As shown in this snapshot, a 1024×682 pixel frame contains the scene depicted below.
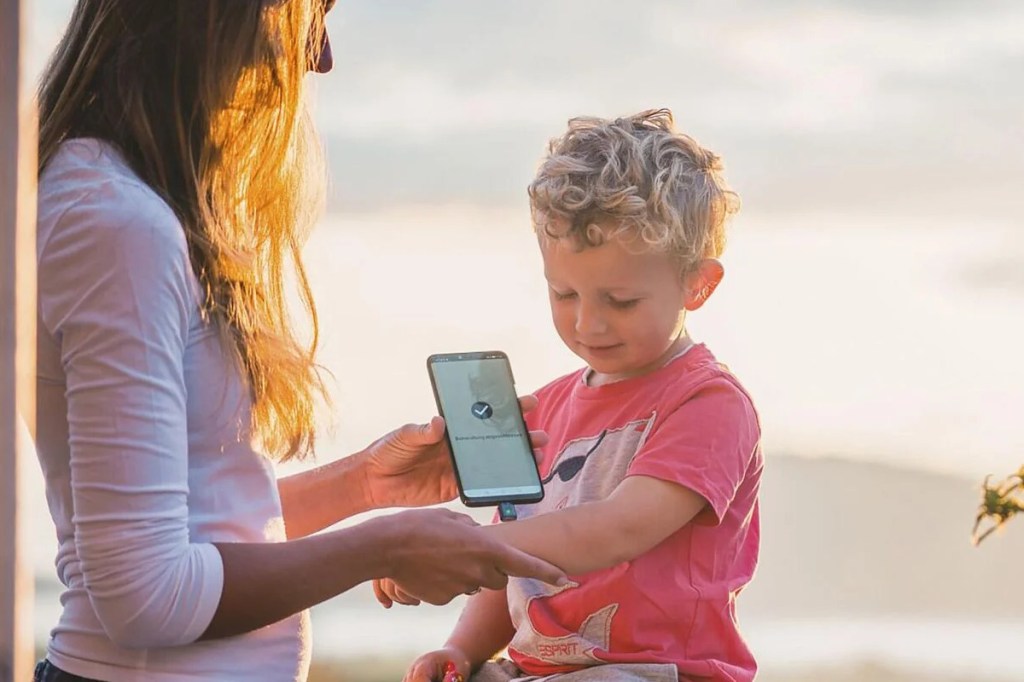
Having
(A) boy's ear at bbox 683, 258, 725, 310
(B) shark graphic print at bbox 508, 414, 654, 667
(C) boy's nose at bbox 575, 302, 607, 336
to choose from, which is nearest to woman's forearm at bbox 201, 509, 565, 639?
(B) shark graphic print at bbox 508, 414, 654, 667

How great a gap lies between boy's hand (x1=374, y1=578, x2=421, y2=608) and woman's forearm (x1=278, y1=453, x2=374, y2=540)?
0.17 m

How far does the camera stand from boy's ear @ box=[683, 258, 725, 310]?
1.96 metres

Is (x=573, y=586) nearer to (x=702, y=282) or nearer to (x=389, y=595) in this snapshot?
(x=389, y=595)

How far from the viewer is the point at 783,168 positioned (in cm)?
574

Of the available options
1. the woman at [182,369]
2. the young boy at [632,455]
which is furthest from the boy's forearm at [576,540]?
the woman at [182,369]

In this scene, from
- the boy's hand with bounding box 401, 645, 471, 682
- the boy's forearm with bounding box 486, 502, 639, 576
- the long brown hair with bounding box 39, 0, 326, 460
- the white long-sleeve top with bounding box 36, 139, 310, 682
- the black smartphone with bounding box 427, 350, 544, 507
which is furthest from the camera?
the boy's hand with bounding box 401, 645, 471, 682

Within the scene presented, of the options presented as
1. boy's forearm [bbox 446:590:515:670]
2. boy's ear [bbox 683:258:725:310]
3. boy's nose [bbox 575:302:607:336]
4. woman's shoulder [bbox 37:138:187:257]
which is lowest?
boy's forearm [bbox 446:590:515:670]

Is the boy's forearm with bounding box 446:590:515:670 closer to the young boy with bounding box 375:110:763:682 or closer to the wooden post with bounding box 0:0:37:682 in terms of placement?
the young boy with bounding box 375:110:763:682

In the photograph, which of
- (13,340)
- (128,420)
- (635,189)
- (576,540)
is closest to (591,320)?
(635,189)

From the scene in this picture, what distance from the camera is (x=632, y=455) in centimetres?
191

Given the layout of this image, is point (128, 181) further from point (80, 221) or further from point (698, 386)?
point (698, 386)

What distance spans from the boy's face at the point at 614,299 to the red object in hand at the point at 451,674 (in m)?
0.47

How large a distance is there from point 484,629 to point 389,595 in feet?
0.82

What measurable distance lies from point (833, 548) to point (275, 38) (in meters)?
4.14
